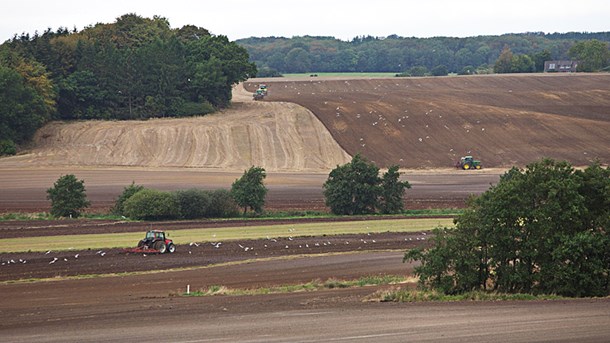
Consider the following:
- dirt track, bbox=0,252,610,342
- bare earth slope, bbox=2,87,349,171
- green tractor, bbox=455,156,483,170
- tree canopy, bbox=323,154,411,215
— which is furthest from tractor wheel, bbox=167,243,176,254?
green tractor, bbox=455,156,483,170

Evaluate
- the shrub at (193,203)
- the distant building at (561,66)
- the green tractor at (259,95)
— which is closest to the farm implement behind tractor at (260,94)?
the green tractor at (259,95)

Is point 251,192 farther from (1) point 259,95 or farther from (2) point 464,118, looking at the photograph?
(1) point 259,95

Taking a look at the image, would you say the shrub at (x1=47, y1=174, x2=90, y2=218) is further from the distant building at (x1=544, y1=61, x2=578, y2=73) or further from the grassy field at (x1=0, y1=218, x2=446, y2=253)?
the distant building at (x1=544, y1=61, x2=578, y2=73)

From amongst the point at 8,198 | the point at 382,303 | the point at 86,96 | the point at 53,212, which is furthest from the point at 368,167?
the point at 86,96

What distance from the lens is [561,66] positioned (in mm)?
177500

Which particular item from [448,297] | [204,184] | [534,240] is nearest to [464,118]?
[204,184]

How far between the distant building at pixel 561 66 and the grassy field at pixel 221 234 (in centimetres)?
11964

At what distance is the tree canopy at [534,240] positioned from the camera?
33.2m

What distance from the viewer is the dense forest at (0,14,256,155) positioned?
108 meters

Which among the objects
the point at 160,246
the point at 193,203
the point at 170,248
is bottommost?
the point at 193,203

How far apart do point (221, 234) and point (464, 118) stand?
62265mm

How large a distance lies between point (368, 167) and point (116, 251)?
25882 mm

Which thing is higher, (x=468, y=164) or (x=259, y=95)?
(x=259, y=95)

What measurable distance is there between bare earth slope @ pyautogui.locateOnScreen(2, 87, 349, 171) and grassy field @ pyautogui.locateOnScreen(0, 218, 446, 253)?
31.3 m
